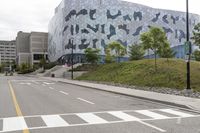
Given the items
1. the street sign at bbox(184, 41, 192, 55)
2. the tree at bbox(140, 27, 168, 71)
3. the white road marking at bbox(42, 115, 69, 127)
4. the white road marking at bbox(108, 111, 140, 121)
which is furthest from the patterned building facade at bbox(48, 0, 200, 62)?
the white road marking at bbox(42, 115, 69, 127)

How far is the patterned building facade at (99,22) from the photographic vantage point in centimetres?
10362

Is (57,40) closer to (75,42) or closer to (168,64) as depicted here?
(75,42)

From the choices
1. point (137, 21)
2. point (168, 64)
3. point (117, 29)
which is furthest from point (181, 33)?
point (168, 64)

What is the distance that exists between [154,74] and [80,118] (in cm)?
2449

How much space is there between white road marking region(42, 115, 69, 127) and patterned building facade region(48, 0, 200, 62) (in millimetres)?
91215

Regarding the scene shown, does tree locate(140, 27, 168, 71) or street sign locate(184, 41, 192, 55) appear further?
tree locate(140, 27, 168, 71)

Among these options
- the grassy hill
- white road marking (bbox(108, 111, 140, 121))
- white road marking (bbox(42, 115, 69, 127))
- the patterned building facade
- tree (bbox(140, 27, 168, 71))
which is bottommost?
white road marking (bbox(108, 111, 140, 121))

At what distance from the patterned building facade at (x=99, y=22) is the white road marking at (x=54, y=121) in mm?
91215

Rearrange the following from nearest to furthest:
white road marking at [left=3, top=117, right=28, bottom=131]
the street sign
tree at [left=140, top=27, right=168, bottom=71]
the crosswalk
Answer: white road marking at [left=3, top=117, right=28, bottom=131] → the crosswalk → the street sign → tree at [left=140, top=27, right=168, bottom=71]

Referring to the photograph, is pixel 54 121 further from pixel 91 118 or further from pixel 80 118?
pixel 91 118

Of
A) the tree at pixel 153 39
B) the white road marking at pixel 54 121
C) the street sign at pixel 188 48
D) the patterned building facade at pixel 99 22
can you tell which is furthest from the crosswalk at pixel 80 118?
the patterned building facade at pixel 99 22

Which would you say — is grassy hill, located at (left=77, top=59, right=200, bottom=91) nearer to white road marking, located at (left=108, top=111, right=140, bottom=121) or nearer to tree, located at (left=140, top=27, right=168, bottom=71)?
tree, located at (left=140, top=27, right=168, bottom=71)

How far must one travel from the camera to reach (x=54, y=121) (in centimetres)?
1084

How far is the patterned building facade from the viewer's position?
103625mm
